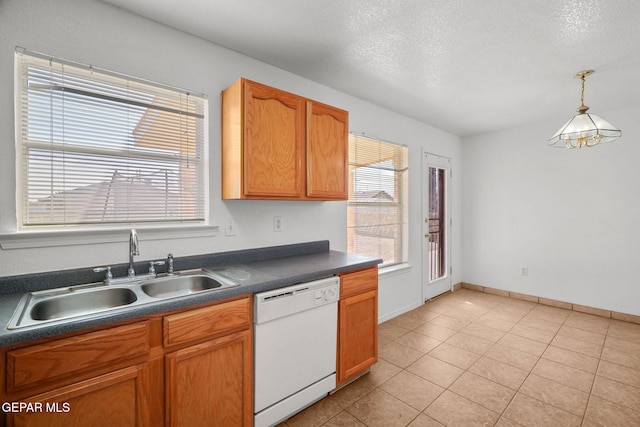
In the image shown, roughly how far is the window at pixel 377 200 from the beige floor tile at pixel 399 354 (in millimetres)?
1000

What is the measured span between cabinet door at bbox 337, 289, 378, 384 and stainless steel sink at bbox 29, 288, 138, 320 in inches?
54.4

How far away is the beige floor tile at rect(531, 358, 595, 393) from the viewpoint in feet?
7.69

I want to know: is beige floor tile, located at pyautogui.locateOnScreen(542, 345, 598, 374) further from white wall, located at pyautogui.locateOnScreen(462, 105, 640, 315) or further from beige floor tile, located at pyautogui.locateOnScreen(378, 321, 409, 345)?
white wall, located at pyautogui.locateOnScreen(462, 105, 640, 315)

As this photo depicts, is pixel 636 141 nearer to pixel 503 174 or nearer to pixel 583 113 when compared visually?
pixel 503 174

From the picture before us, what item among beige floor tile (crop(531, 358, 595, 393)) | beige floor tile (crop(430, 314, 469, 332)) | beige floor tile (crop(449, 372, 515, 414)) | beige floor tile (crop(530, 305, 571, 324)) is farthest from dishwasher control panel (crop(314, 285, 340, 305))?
beige floor tile (crop(530, 305, 571, 324))

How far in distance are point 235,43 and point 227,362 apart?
2.14m

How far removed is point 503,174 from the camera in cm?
455

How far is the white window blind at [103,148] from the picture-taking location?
160 centimetres

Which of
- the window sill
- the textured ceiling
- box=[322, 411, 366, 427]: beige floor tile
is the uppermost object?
the textured ceiling

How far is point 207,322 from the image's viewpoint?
1.56 meters

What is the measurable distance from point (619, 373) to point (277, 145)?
132 inches

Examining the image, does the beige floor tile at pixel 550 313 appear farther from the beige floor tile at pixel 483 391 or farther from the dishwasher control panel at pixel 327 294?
the dishwasher control panel at pixel 327 294

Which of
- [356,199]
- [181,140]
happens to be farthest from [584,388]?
[181,140]

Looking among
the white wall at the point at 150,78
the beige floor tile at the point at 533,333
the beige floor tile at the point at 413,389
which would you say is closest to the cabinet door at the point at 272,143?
the white wall at the point at 150,78
